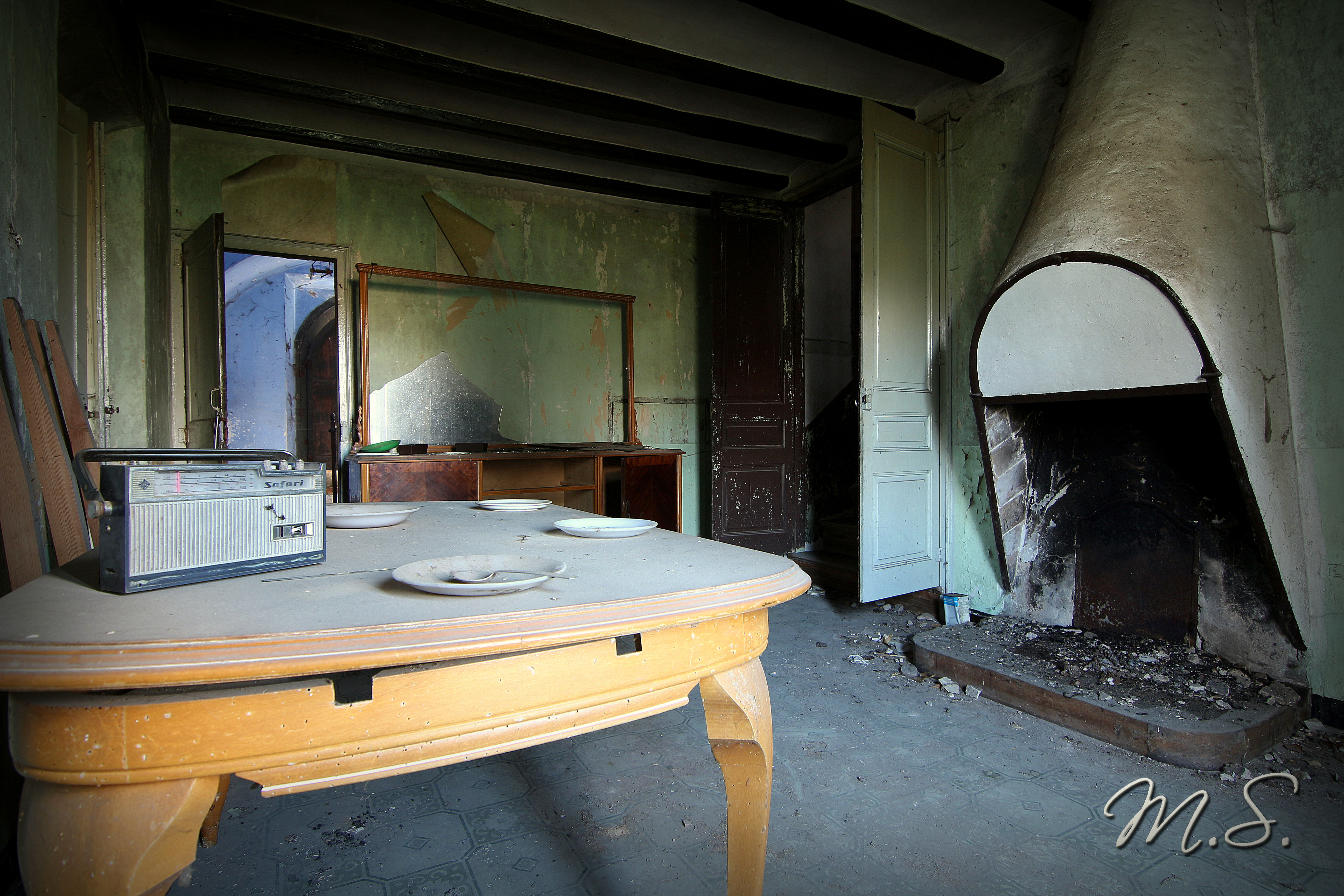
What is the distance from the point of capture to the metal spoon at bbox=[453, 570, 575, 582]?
0.93 meters

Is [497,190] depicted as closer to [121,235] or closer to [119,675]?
[121,235]

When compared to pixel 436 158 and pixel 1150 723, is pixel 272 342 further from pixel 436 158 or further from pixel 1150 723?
pixel 1150 723

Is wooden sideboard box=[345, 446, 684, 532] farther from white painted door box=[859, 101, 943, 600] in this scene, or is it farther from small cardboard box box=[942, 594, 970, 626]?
small cardboard box box=[942, 594, 970, 626]

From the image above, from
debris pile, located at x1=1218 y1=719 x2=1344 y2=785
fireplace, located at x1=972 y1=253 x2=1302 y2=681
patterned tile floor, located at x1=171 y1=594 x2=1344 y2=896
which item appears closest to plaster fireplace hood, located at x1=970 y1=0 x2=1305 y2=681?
fireplace, located at x1=972 y1=253 x2=1302 y2=681

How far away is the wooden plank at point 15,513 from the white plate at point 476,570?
4.08 ft

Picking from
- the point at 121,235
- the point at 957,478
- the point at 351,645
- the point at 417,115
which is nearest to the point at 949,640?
the point at 957,478

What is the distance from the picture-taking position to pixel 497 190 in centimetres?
485

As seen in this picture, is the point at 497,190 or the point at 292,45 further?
the point at 497,190

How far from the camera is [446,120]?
390 centimetres

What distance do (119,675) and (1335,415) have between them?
11.0ft

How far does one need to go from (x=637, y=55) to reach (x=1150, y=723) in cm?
356

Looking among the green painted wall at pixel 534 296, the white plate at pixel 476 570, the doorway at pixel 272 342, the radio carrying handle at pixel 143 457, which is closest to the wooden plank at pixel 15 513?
the radio carrying handle at pixel 143 457

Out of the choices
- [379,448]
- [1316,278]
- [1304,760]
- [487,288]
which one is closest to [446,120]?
[487,288]

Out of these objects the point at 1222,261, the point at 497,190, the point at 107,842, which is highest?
the point at 497,190
